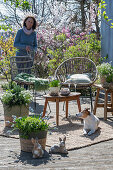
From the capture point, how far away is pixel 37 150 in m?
2.75

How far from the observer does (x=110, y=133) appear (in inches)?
141

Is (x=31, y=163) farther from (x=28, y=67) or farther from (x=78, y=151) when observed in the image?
(x=28, y=67)

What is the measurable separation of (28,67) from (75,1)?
7.52m

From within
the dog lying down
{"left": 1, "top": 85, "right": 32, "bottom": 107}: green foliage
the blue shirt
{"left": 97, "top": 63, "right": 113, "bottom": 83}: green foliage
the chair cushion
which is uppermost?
the blue shirt

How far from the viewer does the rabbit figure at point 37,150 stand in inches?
108

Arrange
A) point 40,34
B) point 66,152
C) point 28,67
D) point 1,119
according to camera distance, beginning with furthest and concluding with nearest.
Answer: point 40,34, point 28,67, point 1,119, point 66,152

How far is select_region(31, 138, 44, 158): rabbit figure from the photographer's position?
2.75 m

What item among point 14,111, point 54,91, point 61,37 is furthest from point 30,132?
point 61,37

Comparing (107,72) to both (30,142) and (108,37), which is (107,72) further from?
(108,37)

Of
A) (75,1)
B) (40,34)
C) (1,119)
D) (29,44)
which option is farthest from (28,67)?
(75,1)

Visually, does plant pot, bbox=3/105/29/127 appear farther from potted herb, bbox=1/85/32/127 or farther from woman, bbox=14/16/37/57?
woman, bbox=14/16/37/57

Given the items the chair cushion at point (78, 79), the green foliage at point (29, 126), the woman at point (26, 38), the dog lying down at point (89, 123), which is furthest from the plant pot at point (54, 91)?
the woman at point (26, 38)

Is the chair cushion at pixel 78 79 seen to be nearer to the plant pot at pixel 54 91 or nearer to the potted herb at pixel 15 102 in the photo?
the plant pot at pixel 54 91

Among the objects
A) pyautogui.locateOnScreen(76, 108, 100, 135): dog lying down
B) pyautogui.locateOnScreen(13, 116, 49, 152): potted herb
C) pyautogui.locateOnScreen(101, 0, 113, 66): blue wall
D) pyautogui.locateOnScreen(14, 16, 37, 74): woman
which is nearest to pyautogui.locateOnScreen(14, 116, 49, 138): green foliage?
pyautogui.locateOnScreen(13, 116, 49, 152): potted herb
